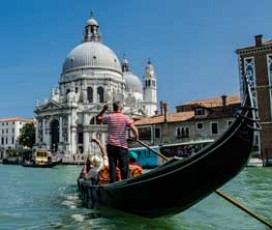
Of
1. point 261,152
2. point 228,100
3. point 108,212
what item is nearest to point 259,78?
point 261,152

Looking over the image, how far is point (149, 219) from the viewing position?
17.3 ft

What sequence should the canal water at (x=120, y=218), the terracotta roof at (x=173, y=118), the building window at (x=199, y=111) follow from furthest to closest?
the terracotta roof at (x=173, y=118), the building window at (x=199, y=111), the canal water at (x=120, y=218)

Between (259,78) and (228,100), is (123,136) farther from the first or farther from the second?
(228,100)

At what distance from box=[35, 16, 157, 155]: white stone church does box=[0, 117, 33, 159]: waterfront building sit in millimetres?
23592

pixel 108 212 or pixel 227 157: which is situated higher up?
pixel 227 157

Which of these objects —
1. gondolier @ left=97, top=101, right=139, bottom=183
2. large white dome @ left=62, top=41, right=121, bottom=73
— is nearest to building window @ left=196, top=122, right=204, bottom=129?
gondolier @ left=97, top=101, right=139, bottom=183

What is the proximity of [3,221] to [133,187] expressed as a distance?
94.8 inches

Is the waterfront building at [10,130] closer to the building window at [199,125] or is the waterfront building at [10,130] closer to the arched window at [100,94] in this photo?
the arched window at [100,94]

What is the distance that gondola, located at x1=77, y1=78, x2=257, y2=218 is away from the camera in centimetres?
400

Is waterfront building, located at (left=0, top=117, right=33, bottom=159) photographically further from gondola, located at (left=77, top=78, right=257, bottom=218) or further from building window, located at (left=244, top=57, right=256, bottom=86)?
gondola, located at (left=77, top=78, right=257, bottom=218)

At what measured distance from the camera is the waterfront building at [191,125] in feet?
93.1

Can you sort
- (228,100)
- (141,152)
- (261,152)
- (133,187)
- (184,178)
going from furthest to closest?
(228,100), (141,152), (261,152), (133,187), (184,178)

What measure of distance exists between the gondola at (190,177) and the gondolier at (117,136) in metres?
0.41

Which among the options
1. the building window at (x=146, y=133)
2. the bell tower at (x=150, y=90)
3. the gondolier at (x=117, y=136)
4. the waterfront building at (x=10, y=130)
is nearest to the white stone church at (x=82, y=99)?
the bell tower at (x=150, y=90)
